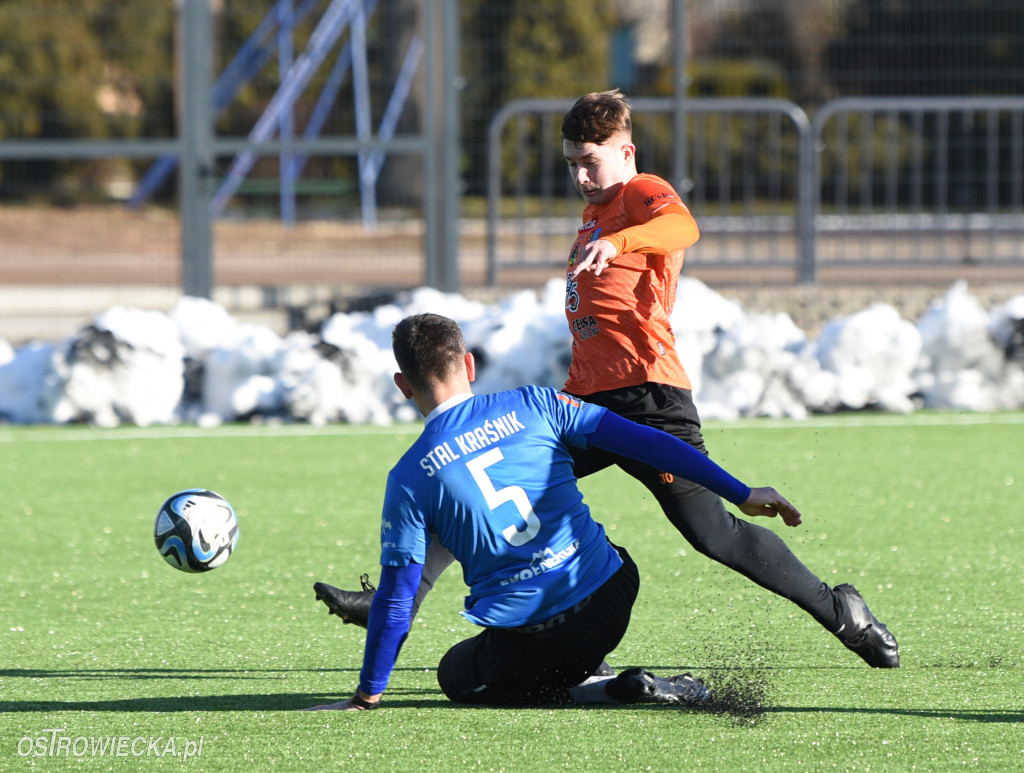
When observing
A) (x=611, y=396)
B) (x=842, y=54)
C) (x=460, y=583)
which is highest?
(x=842, y=54)

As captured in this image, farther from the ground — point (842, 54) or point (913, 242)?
point (842, 54)

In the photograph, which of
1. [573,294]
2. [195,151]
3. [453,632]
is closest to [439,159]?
[195,151]

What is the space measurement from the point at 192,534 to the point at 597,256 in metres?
1.50

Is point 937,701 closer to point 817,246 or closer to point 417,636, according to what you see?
point 417,636

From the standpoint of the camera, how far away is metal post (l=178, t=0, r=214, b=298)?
11398 mm

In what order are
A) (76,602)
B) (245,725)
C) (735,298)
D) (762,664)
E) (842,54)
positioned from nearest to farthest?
1. (245,725)
2. (762,664)
3. (76,602)
4. (735,298)
5. (842,54)

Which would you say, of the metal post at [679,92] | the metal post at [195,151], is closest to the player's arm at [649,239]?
the metal post at [679,92]

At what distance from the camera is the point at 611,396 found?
14.3 feet

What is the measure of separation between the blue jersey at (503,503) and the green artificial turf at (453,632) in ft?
1.16

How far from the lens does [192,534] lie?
4539 millimetres

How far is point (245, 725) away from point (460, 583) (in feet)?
6.20

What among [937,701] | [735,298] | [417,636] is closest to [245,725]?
[417,636]

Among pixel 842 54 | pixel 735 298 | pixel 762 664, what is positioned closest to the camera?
pixel 762 664

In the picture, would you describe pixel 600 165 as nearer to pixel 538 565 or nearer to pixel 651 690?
pixel 538 565
